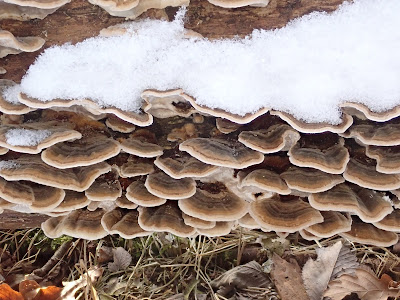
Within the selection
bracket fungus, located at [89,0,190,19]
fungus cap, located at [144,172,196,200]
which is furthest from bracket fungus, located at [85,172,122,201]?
bracket fungus, located at [89,0,190,19]

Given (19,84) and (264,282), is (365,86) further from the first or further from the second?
(19,84)

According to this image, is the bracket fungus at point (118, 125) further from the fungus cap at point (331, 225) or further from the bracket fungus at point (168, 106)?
Result: the fungus cap at point (331, 225)

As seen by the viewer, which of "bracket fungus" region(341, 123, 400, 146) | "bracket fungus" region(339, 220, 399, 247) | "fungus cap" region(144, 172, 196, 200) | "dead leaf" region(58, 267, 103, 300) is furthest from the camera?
"dead leaf" region(58, 267, 103, 300)

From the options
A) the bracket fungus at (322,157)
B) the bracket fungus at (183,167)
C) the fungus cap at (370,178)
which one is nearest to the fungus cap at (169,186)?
the bracket fungus at (183,167)

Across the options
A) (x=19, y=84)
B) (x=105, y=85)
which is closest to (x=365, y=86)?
(x=105, y=85)

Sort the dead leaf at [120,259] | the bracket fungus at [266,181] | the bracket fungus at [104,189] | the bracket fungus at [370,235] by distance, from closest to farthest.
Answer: the bracket fungus at [266,181] → the bracket fungus at [104,189] → the bracket fungus at [370,235] → the dead leaf at [120,259]

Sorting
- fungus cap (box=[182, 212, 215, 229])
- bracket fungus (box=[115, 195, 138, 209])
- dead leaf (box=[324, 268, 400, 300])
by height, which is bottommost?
dead leaf (box=[324, 268, 400, 300])

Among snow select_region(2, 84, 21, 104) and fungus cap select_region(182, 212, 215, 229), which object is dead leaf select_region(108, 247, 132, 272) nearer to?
fungus cap select_region(182, 212, 215, 229)
